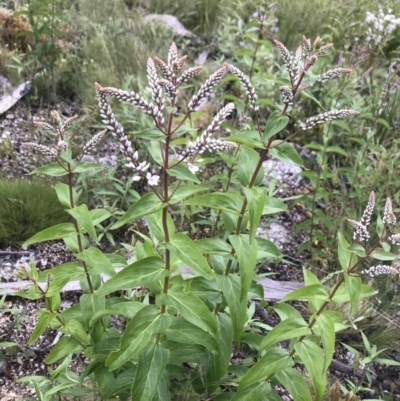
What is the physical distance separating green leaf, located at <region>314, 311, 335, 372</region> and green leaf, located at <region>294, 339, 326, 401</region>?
0.05 metres

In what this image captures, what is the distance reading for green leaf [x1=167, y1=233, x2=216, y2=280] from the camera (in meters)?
1.60

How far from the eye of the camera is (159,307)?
180cm

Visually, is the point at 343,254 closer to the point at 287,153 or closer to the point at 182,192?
the point at 287,153

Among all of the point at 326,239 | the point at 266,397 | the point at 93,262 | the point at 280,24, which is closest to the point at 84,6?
the point at 280,24

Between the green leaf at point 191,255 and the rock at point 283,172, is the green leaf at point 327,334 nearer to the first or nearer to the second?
the green leaf at point 191,255

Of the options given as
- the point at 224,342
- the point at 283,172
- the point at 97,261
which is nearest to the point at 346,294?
the point at 224,342

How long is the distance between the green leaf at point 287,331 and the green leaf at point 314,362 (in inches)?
3.3

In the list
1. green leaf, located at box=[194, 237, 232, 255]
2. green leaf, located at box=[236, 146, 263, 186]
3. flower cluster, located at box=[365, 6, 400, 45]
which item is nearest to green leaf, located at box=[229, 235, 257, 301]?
green leaf, located at box=[194, 237, 232, 255]

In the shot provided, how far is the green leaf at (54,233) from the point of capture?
1.75m

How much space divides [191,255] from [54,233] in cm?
59

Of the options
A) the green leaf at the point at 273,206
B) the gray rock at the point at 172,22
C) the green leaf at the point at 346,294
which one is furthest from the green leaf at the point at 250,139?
the gray rock at the point at 172,22

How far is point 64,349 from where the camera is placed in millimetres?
2098

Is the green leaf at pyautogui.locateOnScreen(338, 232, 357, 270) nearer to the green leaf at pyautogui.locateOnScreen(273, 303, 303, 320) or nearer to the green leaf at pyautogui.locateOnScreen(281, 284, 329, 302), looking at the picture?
the green leaf at pyautogui.locateOnScreen(281, 284, 329, 302)

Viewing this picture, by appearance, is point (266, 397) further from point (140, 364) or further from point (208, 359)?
point (140, 364)
